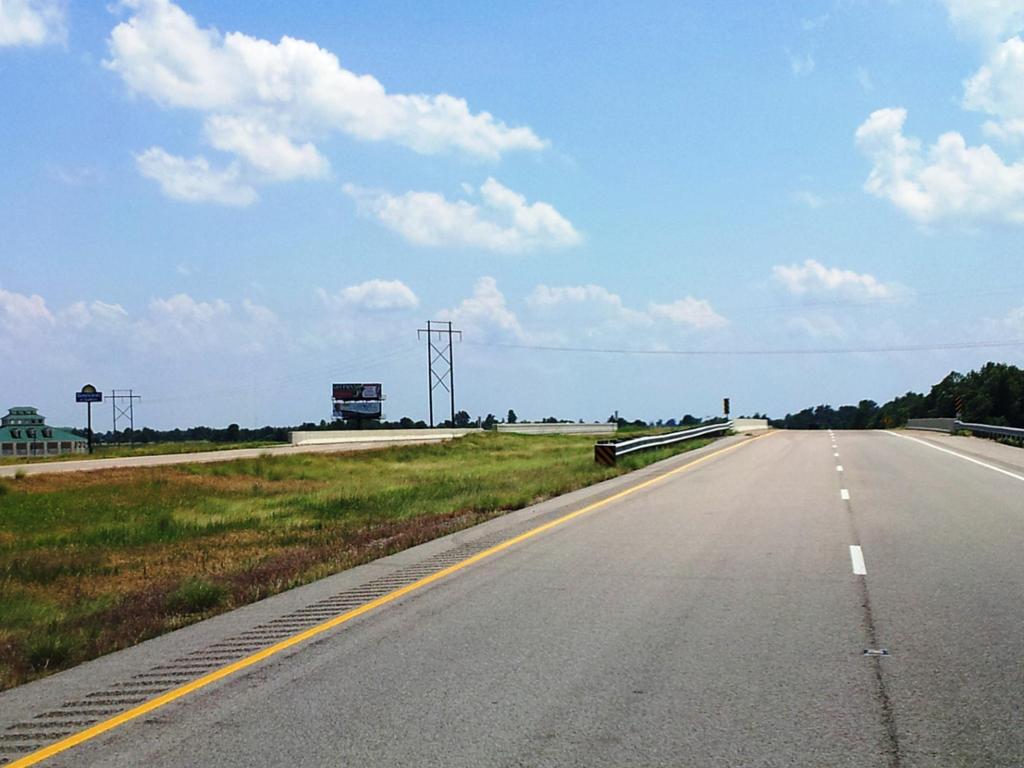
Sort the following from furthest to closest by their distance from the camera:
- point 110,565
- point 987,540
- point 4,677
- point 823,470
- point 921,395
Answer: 1. point 921,395
2. point 823,470
3. point 110,565
4. point 987,540
5. point 4,677

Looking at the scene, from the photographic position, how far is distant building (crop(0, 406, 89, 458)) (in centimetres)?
16100

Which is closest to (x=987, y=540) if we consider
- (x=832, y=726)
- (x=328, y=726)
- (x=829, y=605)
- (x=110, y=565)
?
(x=829, y=605)

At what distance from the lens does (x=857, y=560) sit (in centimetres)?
1313

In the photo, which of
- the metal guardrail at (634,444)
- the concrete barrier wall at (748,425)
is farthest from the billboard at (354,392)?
the metal guardrail at (634,444)

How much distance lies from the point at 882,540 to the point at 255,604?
9008 millimetres

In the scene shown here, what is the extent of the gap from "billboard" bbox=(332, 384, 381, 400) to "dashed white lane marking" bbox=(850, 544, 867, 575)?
356 ft

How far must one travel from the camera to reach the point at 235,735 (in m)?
6.23

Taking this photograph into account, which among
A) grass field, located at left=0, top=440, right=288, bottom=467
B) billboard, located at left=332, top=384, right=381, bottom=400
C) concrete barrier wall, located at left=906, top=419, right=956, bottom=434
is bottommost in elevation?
grass field, located at left=0, top=440, right=288, bottom=467

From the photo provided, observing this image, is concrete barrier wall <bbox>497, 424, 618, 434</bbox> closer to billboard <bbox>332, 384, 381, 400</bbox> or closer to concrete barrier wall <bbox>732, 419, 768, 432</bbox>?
concrete barrier wall <bbox>732, 419, 768, 432</bbox>

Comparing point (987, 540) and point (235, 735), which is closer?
point (235, 735)

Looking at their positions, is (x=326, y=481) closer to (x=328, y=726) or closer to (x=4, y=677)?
(x=4, y=677)

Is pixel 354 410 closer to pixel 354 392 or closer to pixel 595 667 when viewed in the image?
pixel 354 392

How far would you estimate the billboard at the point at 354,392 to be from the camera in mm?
120500

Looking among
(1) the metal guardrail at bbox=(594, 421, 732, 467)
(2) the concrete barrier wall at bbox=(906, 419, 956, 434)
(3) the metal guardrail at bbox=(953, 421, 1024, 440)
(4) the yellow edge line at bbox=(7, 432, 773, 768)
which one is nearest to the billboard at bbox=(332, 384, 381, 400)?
(2) the concrete barrier wall at bbox=(906, 419, 956, 434)
